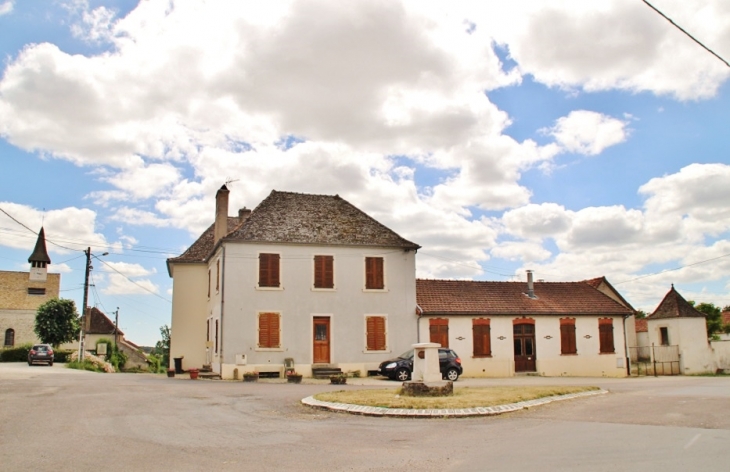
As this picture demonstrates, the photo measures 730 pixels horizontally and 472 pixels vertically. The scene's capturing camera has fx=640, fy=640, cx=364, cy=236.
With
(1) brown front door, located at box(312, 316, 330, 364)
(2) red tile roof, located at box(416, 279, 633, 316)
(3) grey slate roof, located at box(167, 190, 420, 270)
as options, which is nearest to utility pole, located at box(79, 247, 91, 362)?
(3) grey slate roof, located at box(167, 190, 420, 270)

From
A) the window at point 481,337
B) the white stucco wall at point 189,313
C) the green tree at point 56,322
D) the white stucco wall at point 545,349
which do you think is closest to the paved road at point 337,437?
the white stucco wall at point 545,349

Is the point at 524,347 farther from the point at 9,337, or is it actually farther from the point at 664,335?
the point at 9,337

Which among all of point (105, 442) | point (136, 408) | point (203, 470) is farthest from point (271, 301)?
point (203, 470)

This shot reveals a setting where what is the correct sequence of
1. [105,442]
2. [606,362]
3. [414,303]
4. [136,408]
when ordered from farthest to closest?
1. [606,362]
2. [414,303]
3. [136,408]
4. [105,442]

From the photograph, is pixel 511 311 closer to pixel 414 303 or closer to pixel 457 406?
pixel 414 303

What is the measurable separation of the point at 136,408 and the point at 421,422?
655cm

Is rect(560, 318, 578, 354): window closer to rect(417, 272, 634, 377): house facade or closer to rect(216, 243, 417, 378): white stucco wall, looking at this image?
rect(417, 272, 634, 377): house facade

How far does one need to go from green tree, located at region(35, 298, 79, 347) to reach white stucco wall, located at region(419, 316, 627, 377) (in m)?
37.1

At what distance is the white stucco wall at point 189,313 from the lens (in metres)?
34.1

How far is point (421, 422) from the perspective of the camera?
13.0m

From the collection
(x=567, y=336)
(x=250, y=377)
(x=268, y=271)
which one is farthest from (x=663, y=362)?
(x=250, y=377)

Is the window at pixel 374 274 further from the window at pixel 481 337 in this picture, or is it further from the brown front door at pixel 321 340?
the window at pixel 481 337

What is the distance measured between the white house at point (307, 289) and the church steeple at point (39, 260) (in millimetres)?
35762

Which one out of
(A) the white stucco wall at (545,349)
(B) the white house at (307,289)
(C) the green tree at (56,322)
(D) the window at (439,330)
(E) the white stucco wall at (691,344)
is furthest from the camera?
(C) the green tree at (56,322)
